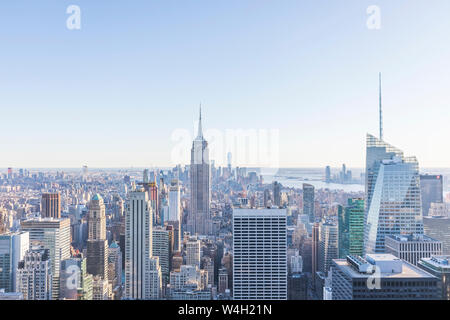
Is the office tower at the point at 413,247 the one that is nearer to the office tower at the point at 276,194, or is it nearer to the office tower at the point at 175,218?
the office tower at the point at 276,194

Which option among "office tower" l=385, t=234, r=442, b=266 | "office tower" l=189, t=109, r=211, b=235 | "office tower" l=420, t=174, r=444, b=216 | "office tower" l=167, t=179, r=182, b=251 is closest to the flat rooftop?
"office tower" l=385, t=234, r=442, b=266

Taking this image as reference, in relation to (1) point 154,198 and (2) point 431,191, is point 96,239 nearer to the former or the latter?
(1) point 154,198

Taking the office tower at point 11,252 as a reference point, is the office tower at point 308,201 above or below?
above

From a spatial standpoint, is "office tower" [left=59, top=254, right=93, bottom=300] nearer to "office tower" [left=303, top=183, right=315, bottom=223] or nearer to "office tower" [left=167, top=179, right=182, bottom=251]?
"office tower" [left=167, top=179, right=182, bottom=251]

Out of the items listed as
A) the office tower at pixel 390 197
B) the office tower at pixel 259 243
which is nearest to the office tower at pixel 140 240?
the office tower at pixel 259 243
